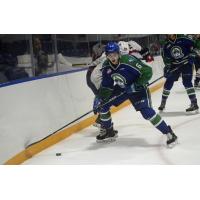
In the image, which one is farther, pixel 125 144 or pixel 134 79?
pixel 125 144

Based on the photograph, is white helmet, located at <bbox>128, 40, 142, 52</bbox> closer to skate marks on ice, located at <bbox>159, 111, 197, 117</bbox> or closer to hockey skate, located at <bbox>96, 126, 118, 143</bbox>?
hockey skate, located at <bbox>96, 126, 118, 143</bbox>

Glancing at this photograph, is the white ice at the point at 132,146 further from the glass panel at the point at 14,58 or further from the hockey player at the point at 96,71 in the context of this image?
the glass panel at the point at 14,58

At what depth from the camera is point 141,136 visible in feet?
9.74

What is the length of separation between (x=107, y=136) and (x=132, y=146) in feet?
0.73

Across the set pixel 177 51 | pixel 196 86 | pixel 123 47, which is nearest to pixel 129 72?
pixel 123 47

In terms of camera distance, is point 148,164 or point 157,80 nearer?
point 148,164

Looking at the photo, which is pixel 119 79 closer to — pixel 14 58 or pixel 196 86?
pixel 14 58

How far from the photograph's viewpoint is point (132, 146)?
276 cm

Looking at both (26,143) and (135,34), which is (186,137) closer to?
(135,34)

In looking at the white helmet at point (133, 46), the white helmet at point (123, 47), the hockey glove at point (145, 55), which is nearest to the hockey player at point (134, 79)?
the white helmet at point (123, 47)

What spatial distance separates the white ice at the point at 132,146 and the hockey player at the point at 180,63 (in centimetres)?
20

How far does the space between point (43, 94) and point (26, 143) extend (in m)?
0.40

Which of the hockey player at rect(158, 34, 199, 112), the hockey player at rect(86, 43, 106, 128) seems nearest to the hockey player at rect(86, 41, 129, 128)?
the hockey player at rect(86, 43, 106, 128)
